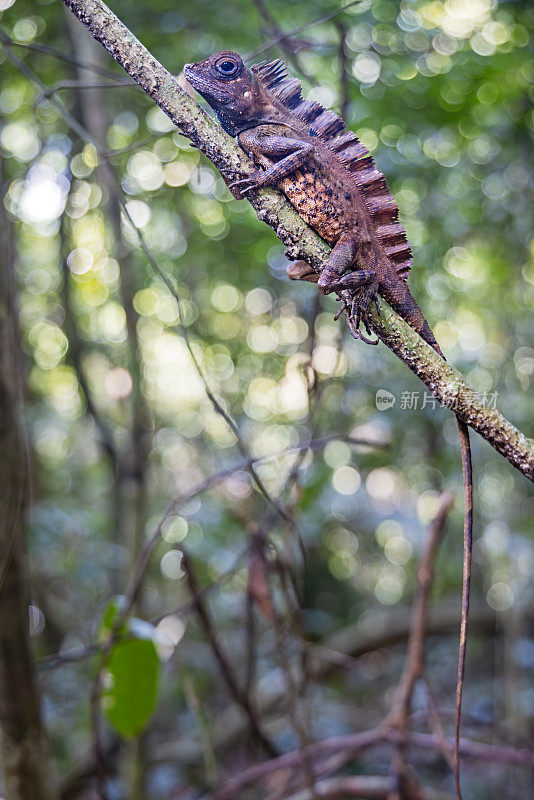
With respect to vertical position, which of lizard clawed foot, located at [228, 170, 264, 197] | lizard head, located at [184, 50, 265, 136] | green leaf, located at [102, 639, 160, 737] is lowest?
green leaf, located at [102, 639, 160, 737]

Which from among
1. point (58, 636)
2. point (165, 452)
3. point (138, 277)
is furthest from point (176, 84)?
point (165, 452)

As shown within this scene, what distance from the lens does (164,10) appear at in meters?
2.23

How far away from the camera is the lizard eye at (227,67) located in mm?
1141

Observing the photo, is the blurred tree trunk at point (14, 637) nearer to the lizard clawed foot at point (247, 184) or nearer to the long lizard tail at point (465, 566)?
the lizard clawed foot at point (247, 184)

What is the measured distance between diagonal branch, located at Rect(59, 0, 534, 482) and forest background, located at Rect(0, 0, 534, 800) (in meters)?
0.34

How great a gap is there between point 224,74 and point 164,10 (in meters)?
1.35

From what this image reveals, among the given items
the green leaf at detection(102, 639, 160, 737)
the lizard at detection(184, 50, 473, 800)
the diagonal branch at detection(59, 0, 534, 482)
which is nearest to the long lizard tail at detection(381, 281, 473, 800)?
the diagonal branch at detection(59, 0, 534, 482)

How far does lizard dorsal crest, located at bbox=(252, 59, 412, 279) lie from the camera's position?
3.29ft

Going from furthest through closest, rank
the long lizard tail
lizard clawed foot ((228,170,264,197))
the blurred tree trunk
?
the blurred tree trunk
lizard clawed foot ((228,170,264,197))
the long lizard tail

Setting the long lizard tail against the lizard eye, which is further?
the lizard eye

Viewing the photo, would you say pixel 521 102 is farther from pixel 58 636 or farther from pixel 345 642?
pixel 58 636

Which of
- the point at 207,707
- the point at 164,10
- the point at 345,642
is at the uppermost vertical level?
the point at 164,10

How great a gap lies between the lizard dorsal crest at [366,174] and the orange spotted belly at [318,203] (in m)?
0.05

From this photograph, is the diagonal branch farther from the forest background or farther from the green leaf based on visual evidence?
the green leaf
